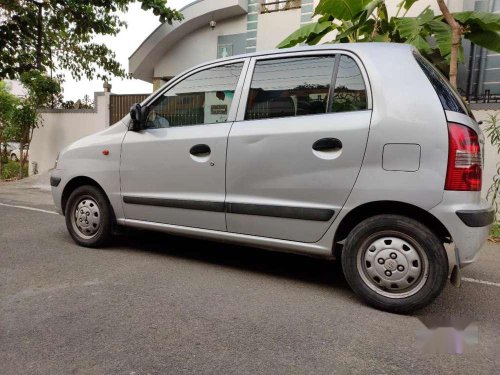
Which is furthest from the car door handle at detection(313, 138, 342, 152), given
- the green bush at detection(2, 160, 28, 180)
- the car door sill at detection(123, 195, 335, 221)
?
the green bush at detection(2, 160, 28, 180)

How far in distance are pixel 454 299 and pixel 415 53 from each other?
1924 millimetres

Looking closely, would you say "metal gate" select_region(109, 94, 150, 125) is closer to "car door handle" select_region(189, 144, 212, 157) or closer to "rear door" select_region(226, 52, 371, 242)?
"car door handle" select_region(189, 144, 212, 157)

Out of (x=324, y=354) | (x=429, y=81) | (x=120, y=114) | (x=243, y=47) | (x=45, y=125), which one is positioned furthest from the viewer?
(x=243, y=47)

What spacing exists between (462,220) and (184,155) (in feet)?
7.28

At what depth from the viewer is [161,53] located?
1415 centimetres

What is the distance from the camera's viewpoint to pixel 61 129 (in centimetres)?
1155

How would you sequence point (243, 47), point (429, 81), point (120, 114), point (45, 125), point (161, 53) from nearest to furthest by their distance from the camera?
point (429, 81) < point (120, 114) < point (45, 125) < point (243, 47) < point (161, 53)

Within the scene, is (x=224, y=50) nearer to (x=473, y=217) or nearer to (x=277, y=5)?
(x=277, y=5)

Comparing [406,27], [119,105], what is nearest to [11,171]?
[119,105]

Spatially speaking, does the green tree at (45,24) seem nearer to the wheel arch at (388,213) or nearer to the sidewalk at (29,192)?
the sidewalk at (29,192)

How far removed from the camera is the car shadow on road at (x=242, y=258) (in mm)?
3695

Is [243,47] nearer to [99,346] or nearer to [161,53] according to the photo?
[161,53]

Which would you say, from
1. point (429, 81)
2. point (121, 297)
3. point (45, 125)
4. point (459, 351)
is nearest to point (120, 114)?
point (45, 125)

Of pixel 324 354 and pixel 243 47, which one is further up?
pixel 243 47
